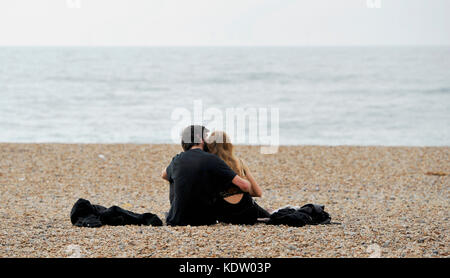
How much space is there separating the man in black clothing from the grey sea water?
10889 millimetres

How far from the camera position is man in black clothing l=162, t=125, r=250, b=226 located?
15.6 feet

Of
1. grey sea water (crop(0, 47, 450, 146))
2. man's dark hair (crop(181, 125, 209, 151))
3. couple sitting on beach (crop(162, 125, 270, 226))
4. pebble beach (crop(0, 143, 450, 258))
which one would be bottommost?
pebble beach (crop(0, 143, 450, 258))

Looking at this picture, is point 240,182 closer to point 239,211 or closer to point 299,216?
point 239,211

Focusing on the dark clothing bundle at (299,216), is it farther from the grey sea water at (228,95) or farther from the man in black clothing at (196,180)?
the grey sea water at (228,95)

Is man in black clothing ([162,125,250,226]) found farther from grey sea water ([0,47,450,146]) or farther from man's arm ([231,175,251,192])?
grey sea water ([0,47,450,146])

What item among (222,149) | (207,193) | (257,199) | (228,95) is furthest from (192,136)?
(228,95)

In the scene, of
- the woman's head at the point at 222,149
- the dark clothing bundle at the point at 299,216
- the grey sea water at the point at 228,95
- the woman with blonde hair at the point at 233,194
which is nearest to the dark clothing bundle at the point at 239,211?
the woman with blonde hair at the point at 233,194

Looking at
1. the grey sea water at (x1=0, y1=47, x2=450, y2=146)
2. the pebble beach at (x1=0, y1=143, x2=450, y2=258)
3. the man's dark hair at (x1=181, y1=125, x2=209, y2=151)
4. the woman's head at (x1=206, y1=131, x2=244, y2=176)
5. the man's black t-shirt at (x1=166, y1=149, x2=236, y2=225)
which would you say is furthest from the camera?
the grey sea water at (x1=0, y1=47, x2=450, y2=146)

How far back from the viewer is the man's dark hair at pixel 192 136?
4863 mm

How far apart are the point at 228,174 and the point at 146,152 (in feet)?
23.2

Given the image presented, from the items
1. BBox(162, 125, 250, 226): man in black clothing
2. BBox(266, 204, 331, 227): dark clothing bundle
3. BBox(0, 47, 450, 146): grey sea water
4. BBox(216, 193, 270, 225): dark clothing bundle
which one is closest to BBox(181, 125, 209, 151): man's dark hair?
BBox(162, 125, 250, 226): man in black clothing

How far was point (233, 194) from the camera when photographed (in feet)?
16.5

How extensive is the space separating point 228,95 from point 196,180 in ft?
79.4
